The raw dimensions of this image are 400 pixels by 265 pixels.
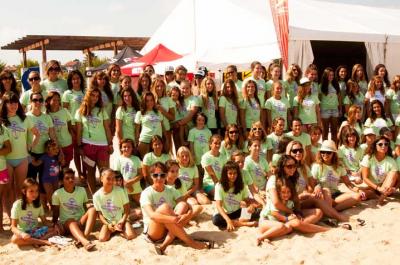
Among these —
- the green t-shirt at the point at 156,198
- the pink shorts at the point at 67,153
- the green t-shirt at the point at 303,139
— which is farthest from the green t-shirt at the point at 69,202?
the green t-shirt at the point at 303,139

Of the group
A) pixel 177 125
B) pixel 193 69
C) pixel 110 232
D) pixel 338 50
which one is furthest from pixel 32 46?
pixel 110 232

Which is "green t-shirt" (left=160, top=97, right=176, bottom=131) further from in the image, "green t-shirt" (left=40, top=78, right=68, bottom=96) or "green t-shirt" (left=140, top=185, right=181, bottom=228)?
"green t-shirt" (left=140, top=185, right=181, bottom=228)

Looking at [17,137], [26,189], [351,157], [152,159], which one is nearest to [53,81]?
[17,137]

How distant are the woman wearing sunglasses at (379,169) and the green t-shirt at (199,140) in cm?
193

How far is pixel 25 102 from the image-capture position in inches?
222

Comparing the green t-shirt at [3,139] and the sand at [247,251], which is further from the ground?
the green t-shirt at [3,139]

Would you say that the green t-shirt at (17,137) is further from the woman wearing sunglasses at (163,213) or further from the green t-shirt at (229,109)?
the green t-shirt at (229,109)

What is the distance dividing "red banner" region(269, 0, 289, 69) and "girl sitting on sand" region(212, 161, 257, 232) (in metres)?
4.99

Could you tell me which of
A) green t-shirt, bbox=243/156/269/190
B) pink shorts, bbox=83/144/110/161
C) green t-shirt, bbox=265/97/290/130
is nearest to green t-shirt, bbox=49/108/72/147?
pink shorts, bbox=83/144/110/161

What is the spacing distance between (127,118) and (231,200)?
1.75m

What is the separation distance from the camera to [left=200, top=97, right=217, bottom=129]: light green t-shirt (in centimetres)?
616

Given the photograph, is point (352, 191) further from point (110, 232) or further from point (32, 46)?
point (32, 46)

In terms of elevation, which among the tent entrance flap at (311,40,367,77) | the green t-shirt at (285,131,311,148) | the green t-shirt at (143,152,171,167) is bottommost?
the green t-shirt at (143,152,171,167)

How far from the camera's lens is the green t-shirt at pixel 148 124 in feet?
18.5
